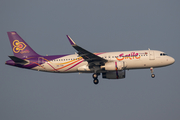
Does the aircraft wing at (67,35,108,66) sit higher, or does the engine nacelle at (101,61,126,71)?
the aircraft wing at (67,35,108,66)

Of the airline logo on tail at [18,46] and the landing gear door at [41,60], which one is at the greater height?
the airline logo on tail at [18,46]

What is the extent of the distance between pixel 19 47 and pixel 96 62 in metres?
15.3

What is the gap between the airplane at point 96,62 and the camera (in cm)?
4750

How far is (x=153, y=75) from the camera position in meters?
49.1

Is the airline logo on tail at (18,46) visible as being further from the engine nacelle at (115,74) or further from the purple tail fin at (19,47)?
the engine nacelle at (115,74)

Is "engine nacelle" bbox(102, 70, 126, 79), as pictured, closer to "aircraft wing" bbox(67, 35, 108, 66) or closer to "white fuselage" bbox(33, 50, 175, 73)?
"white fuselage" bbox(33, 50, 175, 73)

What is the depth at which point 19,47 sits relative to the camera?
52594mm

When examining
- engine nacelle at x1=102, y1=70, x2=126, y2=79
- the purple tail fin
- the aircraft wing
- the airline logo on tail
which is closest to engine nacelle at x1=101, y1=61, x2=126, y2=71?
the aircraft wing

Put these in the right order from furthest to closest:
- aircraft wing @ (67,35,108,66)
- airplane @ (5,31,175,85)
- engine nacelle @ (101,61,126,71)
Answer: airplane @ (5,31,175,85) < engine nacelle @ (101,61,126,71) < aircraft wing @ (67,35,108,66)

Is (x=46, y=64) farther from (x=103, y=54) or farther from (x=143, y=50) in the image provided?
(x=143, y=50)

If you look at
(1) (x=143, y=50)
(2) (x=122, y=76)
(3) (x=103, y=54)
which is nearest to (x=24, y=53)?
(3) (x=103, y=54)

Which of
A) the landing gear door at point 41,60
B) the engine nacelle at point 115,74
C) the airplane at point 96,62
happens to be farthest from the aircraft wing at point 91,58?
the landing gear door at point 41,60

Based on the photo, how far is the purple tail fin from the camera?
52.1 meters

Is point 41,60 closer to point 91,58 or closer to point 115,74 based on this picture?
point 91,58
